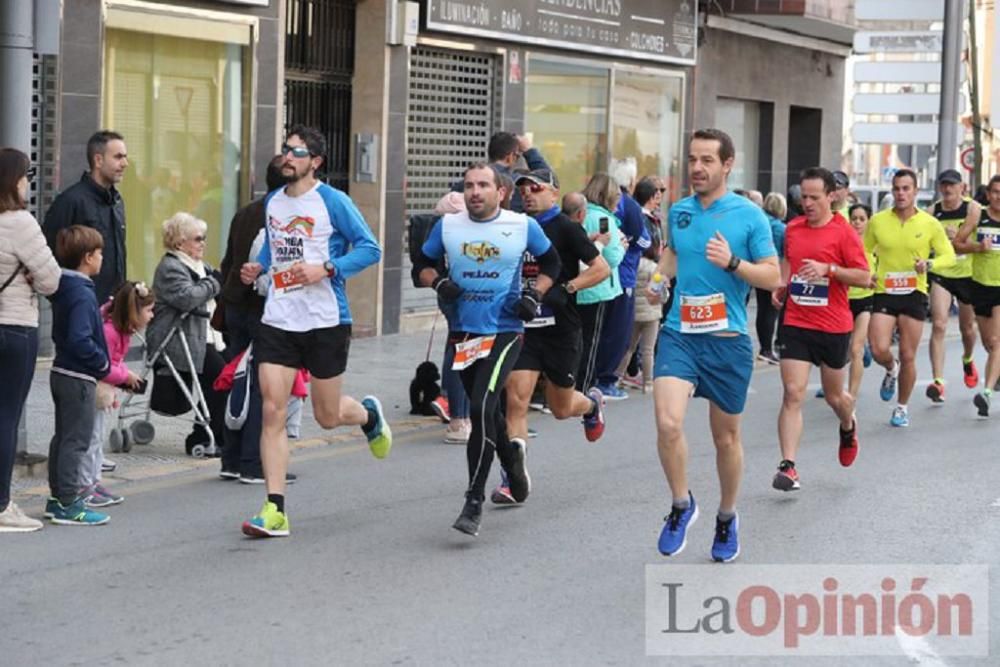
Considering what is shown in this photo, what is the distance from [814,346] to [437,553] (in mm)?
3188

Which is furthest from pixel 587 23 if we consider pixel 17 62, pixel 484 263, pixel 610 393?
pixel 484 263

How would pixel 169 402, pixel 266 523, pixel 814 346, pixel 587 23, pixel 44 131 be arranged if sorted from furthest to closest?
pixel 587 23
pixel 44 131
pixel 169 402
pixel 814 346
pixel 266 523

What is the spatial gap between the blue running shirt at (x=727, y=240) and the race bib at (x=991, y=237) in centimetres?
691

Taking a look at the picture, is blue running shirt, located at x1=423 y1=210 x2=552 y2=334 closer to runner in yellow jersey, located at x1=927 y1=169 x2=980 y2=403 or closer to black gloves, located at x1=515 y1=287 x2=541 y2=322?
black gloves, located at x1=515 y1=287 x2=541 y2=322

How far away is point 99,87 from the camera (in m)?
14.8

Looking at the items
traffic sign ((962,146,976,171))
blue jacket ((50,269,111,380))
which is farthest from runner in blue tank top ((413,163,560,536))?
traffic sign ((962,146,976,171))

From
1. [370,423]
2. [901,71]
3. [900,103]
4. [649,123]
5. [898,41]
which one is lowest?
[370,423]

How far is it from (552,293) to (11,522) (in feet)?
9.56

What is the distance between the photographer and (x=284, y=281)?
881cm

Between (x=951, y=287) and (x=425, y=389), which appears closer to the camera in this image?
(x=425, y=389)

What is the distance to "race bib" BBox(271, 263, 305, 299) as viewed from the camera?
8.78 m

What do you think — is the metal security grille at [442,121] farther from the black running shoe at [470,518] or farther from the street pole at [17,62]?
the black running shoe at [470,518]

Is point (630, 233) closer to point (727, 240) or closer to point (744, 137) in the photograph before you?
point (727, 240)

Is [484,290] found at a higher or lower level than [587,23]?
lower
